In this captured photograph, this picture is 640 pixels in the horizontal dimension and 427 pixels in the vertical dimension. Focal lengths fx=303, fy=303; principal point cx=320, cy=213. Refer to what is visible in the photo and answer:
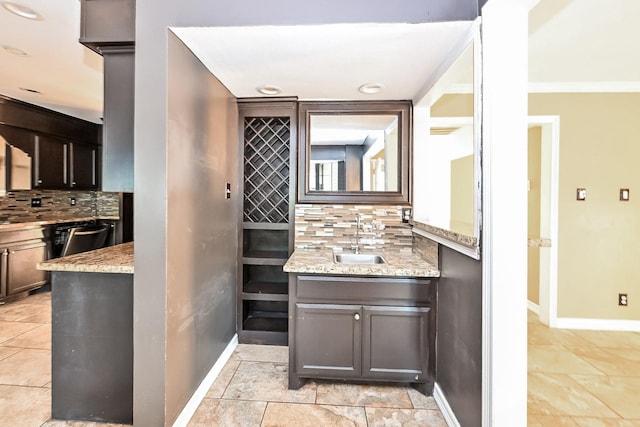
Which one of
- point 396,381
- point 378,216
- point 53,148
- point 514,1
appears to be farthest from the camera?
point 53,148

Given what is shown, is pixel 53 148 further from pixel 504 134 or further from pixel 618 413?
pixel 618 413

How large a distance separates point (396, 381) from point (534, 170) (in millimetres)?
2859

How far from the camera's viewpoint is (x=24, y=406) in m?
1.79

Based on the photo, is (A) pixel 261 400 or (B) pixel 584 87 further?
(B) pixel 584 87

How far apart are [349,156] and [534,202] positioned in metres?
2.34

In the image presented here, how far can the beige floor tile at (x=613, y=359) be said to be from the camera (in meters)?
2.19

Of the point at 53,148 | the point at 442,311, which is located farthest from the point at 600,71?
the point at 53,148

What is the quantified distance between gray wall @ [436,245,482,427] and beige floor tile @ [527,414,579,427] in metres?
0.48

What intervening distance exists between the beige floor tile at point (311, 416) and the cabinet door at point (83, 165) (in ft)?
14.2

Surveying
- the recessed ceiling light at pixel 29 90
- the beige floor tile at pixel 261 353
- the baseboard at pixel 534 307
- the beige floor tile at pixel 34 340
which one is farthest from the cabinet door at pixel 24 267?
the baseboard at pixel 534 307

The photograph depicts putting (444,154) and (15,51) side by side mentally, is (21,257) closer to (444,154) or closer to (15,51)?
(15,51)

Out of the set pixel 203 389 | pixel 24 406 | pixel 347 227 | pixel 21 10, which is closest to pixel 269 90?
pixel 347 227

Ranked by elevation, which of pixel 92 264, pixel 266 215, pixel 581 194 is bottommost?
pixel 92 264

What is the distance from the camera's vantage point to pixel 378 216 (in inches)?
100
